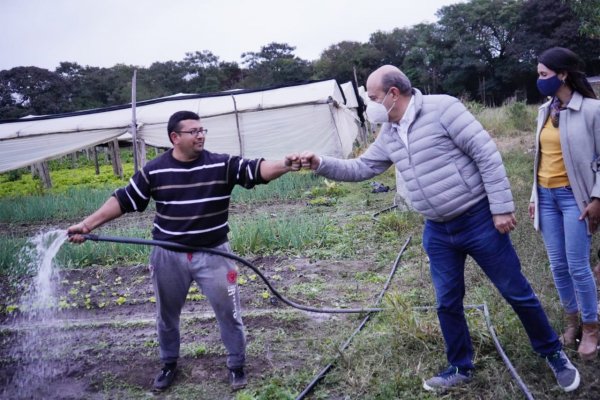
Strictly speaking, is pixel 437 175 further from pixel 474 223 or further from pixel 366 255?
pixel 366 255

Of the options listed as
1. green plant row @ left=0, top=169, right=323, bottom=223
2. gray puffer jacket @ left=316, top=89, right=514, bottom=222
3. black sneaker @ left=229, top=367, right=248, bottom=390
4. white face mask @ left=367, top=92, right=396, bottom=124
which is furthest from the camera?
green plant row @ left=0, top=169, right=323, bottom=223

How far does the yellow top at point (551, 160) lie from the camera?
2709 millimetres

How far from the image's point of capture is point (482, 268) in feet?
8.61

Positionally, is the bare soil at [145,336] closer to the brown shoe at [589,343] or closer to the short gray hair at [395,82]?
the brown shoe at [589,343]

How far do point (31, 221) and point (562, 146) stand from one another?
9.50 m

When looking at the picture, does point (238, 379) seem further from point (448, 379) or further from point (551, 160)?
point (551, 160)

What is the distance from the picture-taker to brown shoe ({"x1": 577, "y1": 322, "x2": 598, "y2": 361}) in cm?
279

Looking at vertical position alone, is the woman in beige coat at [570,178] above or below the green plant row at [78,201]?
above

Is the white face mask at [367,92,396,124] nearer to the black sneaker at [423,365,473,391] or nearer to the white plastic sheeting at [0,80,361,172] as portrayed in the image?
the black sneaker at [423,365,473,391]

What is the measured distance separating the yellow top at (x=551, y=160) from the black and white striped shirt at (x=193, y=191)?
5.23 ft

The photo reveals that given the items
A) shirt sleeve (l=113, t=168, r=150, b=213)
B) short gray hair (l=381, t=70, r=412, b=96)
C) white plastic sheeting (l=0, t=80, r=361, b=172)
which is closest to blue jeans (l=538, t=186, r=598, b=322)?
→ short gray hair (l=381, t=70, r=412, b=96)

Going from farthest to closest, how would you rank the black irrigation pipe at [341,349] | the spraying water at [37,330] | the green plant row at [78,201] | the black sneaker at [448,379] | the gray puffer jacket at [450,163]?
the green plant row at [78,201]
the spraying water at [37,330]
the black irrigation pipe at [341,349]
the black sneaker at [448,379]
the gray puffer jacket at [450,163]

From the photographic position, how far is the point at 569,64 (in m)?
2.60

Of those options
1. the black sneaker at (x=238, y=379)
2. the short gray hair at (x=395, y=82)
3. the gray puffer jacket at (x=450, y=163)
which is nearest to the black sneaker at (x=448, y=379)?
the gray puffer jacket at (x=450, y=163)
